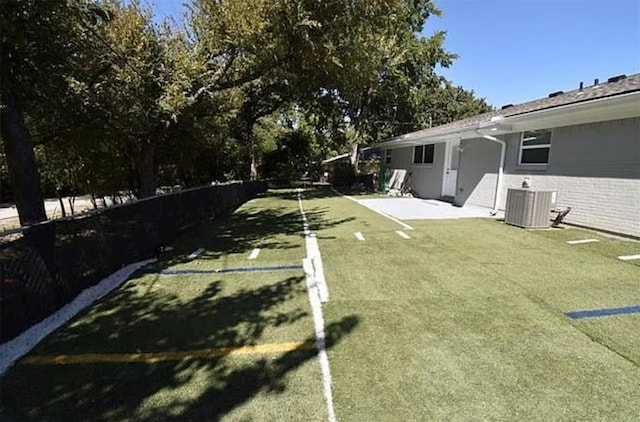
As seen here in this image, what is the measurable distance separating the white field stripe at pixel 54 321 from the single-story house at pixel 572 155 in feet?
30.2

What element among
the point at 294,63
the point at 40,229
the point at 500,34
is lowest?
the point at 40,229

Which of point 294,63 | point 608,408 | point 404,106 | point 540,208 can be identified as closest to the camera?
point 608,408

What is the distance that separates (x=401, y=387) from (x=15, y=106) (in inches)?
215

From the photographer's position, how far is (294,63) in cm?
953

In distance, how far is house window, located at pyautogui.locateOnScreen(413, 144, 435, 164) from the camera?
16.6 m

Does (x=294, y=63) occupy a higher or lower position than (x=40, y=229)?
higher

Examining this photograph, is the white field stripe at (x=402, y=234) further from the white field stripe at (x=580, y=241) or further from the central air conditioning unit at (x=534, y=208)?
the white field stripe at (x=580, y=241)

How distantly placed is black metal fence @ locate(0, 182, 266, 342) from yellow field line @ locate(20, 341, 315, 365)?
631mm

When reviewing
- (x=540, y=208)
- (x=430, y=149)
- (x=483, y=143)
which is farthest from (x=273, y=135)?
(x=540, y=208)

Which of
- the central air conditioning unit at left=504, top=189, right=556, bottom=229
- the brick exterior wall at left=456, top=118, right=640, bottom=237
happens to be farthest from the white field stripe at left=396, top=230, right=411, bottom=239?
the brick exterior wall at left=456, top=118, right=640, bottom=237

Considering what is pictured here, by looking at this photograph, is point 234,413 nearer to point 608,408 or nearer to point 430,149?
point 608,408

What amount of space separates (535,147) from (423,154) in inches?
305

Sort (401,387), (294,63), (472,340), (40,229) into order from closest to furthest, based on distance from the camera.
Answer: (401,387) < (472,340) < (40,229) < (294,63)

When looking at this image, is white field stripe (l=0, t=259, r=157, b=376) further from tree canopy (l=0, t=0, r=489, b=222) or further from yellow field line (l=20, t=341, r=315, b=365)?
tree canopy (l=0, t=0, r=489, b=222)
